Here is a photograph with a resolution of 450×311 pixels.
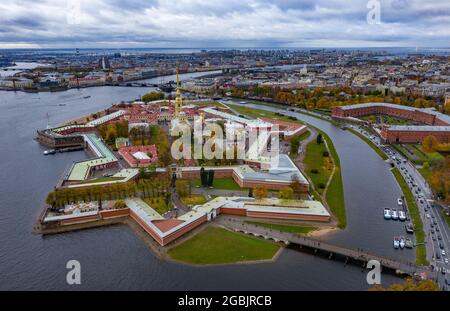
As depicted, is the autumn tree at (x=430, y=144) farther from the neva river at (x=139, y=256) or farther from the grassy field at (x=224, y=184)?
the grassy field at (x=224, y=184)

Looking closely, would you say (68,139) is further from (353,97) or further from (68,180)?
(353,97)

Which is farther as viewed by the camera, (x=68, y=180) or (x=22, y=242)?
(x=68, y=180)

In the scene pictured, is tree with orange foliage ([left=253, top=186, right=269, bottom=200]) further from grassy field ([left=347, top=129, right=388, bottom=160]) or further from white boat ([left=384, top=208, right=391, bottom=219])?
grassy field ([left=347, top=129, right=388, bottom=160])

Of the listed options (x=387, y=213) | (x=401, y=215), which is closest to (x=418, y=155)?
(x=401, y=215)

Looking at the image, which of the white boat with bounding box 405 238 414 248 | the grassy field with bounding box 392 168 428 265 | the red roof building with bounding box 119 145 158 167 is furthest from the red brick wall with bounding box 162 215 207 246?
the grassy field with bounding box 392 168 428 265
